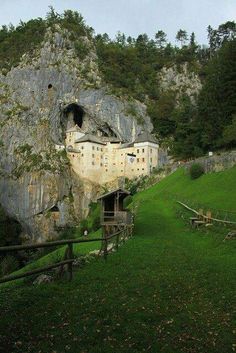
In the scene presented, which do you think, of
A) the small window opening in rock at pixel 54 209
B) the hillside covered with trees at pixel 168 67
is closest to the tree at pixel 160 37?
the hillside covered with trees at pixel 168 67

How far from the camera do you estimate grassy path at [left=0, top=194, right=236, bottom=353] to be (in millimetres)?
8266

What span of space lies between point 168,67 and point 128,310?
112466 millimetres

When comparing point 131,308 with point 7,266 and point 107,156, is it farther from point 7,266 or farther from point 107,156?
point 107,156

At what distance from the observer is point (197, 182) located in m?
57.3

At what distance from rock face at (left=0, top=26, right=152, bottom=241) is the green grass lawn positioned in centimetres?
6312

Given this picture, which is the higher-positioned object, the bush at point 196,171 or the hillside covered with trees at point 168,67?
the hillside covered with trees at point 168,67

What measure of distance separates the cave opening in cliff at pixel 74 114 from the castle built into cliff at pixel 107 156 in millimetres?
5767

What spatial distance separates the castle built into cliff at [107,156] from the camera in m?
87.7

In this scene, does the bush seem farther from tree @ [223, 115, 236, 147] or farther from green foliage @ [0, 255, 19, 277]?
green foliage @ [0, 255, 19, 277]

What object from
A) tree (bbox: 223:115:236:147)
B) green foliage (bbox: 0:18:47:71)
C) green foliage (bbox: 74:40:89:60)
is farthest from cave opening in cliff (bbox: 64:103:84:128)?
tree (bbox: 223:115:236:147)

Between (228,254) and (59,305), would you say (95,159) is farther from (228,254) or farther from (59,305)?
(59,305)

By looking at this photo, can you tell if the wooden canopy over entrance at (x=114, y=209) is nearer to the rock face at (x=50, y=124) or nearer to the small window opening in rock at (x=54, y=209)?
the rock face at (x=50, y=124)

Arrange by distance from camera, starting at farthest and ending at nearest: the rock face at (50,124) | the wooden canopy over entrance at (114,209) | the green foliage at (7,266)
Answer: the rock face at (50,124) → the green foliage at (7,266) → the wooden canopy over entrance at (114,209)

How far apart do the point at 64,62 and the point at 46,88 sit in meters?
8.40
